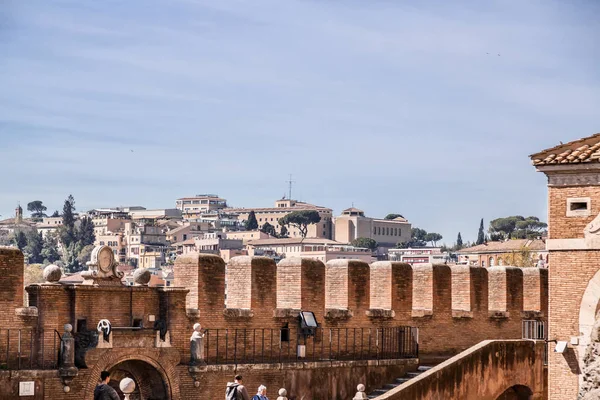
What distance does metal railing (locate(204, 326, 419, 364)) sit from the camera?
3070 centimetres

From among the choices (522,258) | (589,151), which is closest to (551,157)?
(589,151)

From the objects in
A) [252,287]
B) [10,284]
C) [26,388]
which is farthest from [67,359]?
[252,287]

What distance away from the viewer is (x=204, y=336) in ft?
99.2

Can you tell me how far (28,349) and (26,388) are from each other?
2.55 feet

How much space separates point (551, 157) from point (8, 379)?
11977mm

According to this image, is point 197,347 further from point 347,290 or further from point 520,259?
point 520,259

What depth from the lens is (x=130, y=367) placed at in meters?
29.2

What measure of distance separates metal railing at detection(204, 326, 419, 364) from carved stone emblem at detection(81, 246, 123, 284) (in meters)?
2.63

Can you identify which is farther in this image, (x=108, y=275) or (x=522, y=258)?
(x=522, y=258)

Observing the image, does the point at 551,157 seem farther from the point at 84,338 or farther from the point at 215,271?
the point at 84,338

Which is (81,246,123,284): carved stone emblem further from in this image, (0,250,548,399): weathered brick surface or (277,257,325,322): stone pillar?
(277,257,325,322): stone pillar

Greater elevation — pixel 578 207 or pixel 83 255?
pixel 83 255

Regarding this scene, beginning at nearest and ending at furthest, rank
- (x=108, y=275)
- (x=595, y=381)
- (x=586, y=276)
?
(x=595, y=381) < (x=108, y=275) < (x=586, y=276)

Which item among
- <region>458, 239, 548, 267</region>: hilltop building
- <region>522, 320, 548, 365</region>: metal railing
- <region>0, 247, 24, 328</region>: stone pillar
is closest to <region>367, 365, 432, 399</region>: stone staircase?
<region>522, 320, 548, 365</region>: metal railing
